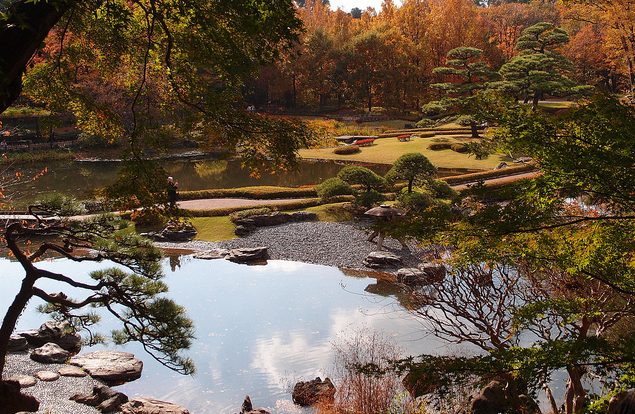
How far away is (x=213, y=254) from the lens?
19.8 meters

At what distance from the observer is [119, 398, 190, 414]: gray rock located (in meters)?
9.55

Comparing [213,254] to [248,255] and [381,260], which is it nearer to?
[248,255]

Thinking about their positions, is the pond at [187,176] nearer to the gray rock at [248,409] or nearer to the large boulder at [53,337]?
the large boulder at [53,337]

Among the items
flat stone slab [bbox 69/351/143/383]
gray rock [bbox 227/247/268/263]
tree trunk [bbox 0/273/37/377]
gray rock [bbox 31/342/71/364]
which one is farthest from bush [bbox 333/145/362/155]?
tree trunk [bbox 0/273/37/377]

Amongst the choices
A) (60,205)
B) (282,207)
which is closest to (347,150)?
(282,207)

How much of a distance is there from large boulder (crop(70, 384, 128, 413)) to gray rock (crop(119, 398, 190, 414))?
0.57ft

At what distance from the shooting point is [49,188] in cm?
3002

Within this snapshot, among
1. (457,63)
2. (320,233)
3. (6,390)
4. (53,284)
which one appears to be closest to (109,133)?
(6,390)

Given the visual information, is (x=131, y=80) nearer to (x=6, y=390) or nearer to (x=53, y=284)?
(x=6, y=390)

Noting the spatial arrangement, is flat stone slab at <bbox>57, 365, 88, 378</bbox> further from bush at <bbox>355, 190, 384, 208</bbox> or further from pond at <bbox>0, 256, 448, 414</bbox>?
bush at <bbox>355, 190, 384, 208</bbox>

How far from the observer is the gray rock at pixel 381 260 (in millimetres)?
18281

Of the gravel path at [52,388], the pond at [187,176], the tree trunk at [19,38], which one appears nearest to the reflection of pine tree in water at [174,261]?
the gravel path at [52,388]

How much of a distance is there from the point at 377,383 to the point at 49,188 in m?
Result: 26.1

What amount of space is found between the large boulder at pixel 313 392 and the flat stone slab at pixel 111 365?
3637 millimetres
